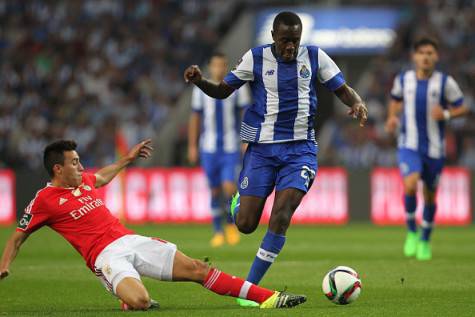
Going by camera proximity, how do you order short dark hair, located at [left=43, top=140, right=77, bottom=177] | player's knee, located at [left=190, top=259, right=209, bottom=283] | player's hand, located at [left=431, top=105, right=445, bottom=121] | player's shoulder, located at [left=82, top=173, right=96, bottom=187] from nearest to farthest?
player's knee, located at [left=190, top=259, right=209, bottom=283] < short dark hair, located at [left=43, top=140, right=77, bottom=177] < player's shoulder, located at [left=82, top=173, right=96, bottom=187] < player's hand, located at [left=431, top=105, right=445, bottom=121]

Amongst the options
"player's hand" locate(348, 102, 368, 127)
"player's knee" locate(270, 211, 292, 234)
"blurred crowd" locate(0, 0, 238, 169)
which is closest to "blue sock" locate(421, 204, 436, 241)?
"player's hand" locate(348, 102, 368, 127)

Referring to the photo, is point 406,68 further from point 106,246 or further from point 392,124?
point 106,246

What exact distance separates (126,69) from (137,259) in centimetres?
1837

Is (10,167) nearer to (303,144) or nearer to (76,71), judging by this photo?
(76,71)

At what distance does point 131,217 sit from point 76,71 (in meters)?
6.07

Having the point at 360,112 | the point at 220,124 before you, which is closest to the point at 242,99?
the point at 220,124

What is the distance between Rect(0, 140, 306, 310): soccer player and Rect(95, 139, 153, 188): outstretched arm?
1 cm

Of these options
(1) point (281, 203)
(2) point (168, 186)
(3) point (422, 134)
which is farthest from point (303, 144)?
(2) point (168, 186)

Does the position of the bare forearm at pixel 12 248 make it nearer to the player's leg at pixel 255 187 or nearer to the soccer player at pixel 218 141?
the player's leg at pixel 255 187

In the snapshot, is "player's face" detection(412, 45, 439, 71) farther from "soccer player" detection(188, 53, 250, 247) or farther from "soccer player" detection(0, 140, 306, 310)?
"soccer player" detection(0, 140, 306, 310)

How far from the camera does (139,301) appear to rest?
7.52 meters

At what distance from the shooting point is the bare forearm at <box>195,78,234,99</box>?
835 centimetres

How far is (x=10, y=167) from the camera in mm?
23500

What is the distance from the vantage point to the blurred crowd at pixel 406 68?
2161 cm
